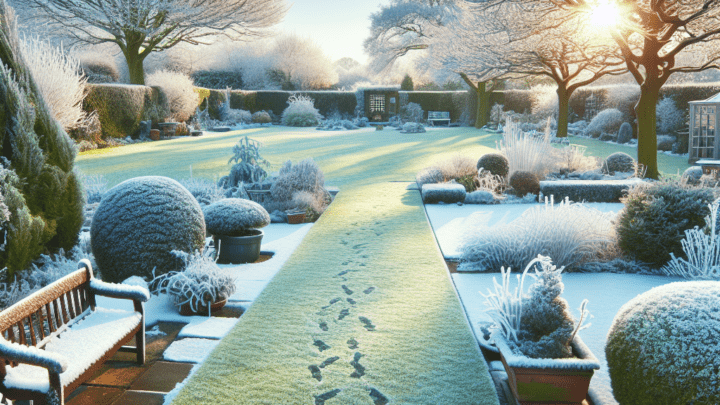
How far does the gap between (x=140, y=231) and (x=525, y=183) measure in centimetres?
570

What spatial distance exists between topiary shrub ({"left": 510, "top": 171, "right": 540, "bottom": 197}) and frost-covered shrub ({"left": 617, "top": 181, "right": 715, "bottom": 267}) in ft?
10.7

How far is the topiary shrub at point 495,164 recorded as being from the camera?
8008 mm

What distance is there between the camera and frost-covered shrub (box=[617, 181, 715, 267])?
4094 mm

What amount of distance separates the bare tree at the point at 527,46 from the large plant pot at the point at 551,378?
9672mm

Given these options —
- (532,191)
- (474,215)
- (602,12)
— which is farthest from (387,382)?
(602,12)

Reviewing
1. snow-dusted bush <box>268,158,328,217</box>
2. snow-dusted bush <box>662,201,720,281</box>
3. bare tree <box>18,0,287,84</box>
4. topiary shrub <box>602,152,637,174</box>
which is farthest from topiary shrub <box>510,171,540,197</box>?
bare tree <box>18,0,287,84</box>

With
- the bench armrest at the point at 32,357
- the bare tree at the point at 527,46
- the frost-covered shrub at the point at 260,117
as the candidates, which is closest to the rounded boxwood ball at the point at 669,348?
the bench armrest at the point at 32,357

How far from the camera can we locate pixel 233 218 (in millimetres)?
4617

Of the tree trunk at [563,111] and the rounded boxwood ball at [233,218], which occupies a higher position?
the tree trunk at [563,111]

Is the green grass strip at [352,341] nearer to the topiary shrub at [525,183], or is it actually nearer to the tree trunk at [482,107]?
the topiary shrub at [525,183]

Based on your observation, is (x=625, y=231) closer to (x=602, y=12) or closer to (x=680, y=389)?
(x=680, y=389)

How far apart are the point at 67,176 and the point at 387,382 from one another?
3047 millimetres

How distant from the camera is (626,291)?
377 cm

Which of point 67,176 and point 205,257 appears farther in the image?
point 67,176
